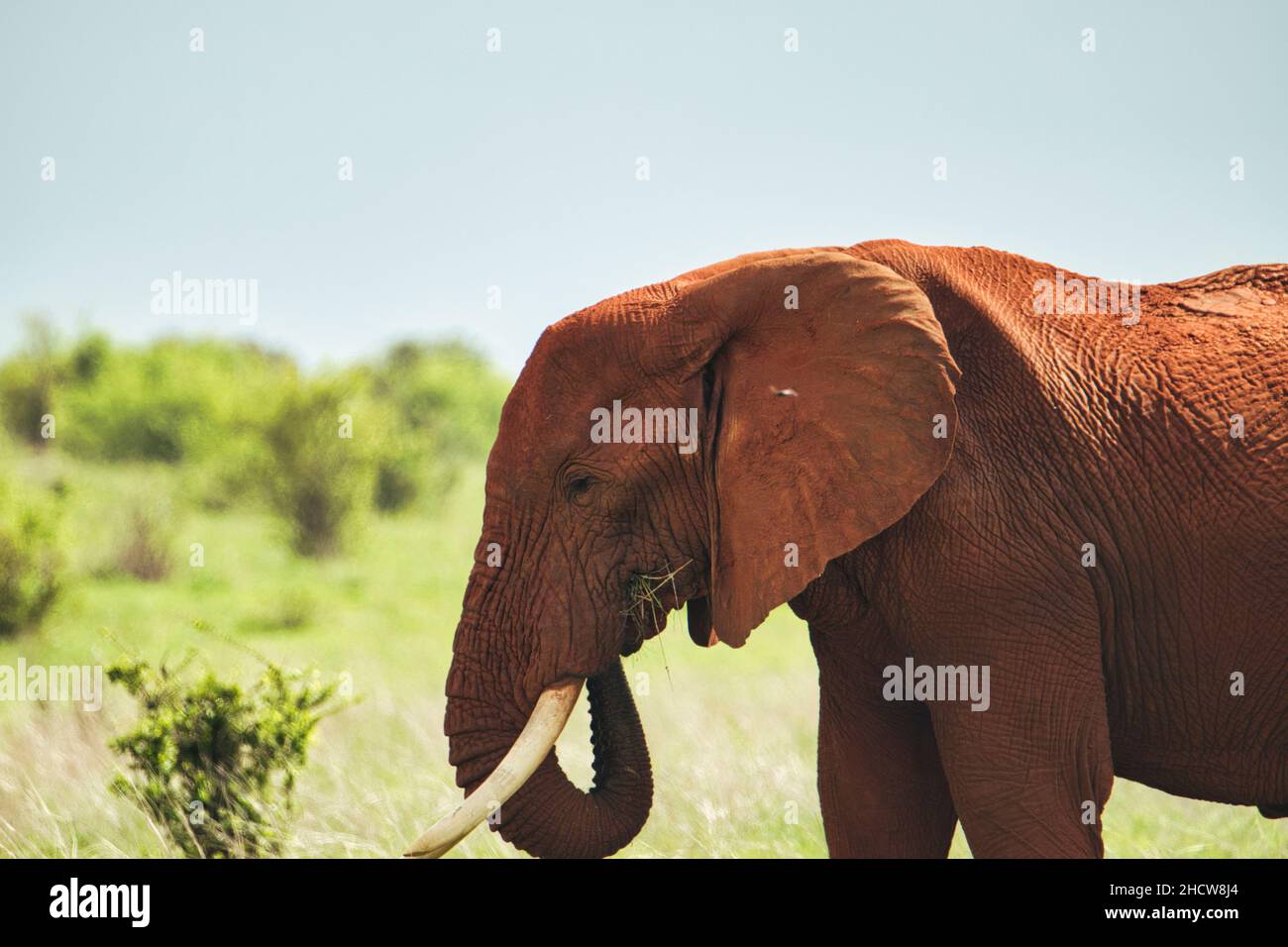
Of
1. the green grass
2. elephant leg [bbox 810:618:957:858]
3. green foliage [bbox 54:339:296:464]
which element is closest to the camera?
elephant leg [bbox 810:618:957:858]

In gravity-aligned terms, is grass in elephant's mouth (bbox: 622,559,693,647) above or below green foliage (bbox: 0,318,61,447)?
below

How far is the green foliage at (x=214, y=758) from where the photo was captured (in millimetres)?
7918

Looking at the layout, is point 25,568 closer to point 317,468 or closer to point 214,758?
point 317,468

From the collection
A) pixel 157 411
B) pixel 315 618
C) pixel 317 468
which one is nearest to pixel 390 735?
pixel 315 618

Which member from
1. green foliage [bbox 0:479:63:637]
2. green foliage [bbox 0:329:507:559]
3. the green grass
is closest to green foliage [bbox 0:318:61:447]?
green foliage [bbox 0:329:507:559]

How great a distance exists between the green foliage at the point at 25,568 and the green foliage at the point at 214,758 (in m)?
10.6

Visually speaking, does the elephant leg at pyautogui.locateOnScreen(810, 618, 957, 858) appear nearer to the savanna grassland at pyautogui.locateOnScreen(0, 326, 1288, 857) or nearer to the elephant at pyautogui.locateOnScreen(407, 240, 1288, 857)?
the elephant at pyautogui.locateOnScreen(407, 240, 1288, 857)

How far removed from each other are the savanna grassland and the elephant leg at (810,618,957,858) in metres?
0.84

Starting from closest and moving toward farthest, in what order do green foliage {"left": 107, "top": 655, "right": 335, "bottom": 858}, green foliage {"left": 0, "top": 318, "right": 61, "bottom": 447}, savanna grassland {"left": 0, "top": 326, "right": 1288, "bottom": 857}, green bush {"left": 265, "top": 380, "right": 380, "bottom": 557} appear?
green foliage {"left": 107, "top": 655, "right": 335, "bottom": 858} < savanna grassland {"left": 0, "top": 326, "right": 1288, "bottom": 857} < green bush {"left": 265, "top": 380, "right": 380, "bottom": 557} < green foliage {"left": 0, "top": 318, "right": 61, "bottom": 447}

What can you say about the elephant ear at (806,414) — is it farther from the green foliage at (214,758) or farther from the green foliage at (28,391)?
the green foliage at (28,391)

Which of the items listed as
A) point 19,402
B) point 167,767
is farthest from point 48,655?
point 19,402

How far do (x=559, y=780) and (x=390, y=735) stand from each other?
6.30m

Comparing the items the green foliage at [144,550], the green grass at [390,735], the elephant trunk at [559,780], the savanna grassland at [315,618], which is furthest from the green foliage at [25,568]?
the elephant trunk at [559,780]

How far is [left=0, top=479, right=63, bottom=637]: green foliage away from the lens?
17.7 meters
